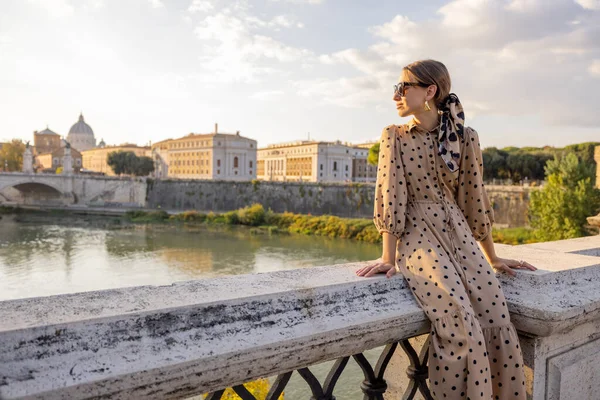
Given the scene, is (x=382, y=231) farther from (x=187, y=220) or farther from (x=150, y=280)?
(x=187, y=220)

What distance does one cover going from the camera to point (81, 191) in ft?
136

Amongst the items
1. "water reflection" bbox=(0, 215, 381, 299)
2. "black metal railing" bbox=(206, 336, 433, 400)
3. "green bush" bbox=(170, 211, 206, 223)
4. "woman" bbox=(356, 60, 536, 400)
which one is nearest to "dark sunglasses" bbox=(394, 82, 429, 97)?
"woman" bbox=(356, 60, 536, 400)

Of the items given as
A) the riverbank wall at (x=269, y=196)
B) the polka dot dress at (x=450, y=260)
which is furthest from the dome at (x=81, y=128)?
the polka dot dress at (x=450, y=260)

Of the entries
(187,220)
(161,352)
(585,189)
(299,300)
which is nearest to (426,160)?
(299,300)

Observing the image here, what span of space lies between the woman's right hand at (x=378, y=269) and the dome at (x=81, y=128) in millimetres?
98894

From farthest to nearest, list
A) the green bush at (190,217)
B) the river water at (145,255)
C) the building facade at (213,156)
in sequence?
the building facade at (213,156)
the green bush at (190,217)
the river water at (145,255)

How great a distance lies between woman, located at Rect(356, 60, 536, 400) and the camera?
1438mm

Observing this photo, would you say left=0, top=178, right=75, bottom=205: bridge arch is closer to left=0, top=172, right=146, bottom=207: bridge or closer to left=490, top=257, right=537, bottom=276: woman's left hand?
left=0, top=172, right=146, bottom=207: bridge

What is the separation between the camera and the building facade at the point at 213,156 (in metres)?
61.2

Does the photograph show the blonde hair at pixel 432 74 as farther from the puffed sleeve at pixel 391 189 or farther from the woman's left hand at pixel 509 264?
the woman's left hand at pixel 509 264

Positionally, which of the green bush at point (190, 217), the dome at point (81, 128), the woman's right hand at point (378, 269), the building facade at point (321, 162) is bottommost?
the green bush at point (190, 217)

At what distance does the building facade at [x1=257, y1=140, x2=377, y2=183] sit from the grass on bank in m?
23.9

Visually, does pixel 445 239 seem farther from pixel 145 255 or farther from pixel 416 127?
pixel 145 255

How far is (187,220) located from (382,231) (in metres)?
32.2
